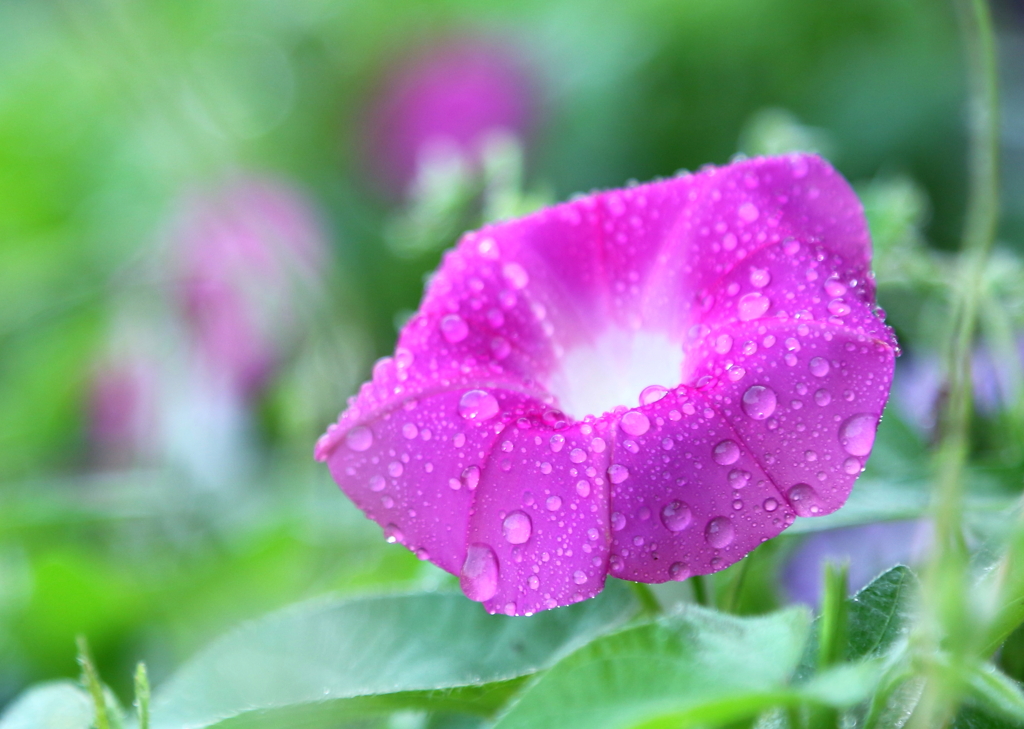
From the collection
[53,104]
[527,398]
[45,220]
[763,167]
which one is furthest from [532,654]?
[53,104]

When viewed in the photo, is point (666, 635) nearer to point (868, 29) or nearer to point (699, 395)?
point (699, 395)

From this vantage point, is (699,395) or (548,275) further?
(548,275)

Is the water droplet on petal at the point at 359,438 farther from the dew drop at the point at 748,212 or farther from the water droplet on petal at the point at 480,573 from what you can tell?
the dew drop at the point at 748,212

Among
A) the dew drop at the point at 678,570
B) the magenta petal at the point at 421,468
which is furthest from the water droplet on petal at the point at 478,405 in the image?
the dew drop at the point at 678,570

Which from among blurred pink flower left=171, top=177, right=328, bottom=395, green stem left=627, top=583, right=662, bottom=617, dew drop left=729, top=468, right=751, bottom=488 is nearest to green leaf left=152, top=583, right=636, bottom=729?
green stem left=627, top=583, right=662, bottom=617

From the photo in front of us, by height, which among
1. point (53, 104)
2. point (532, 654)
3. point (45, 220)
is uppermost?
point (53, 104)
